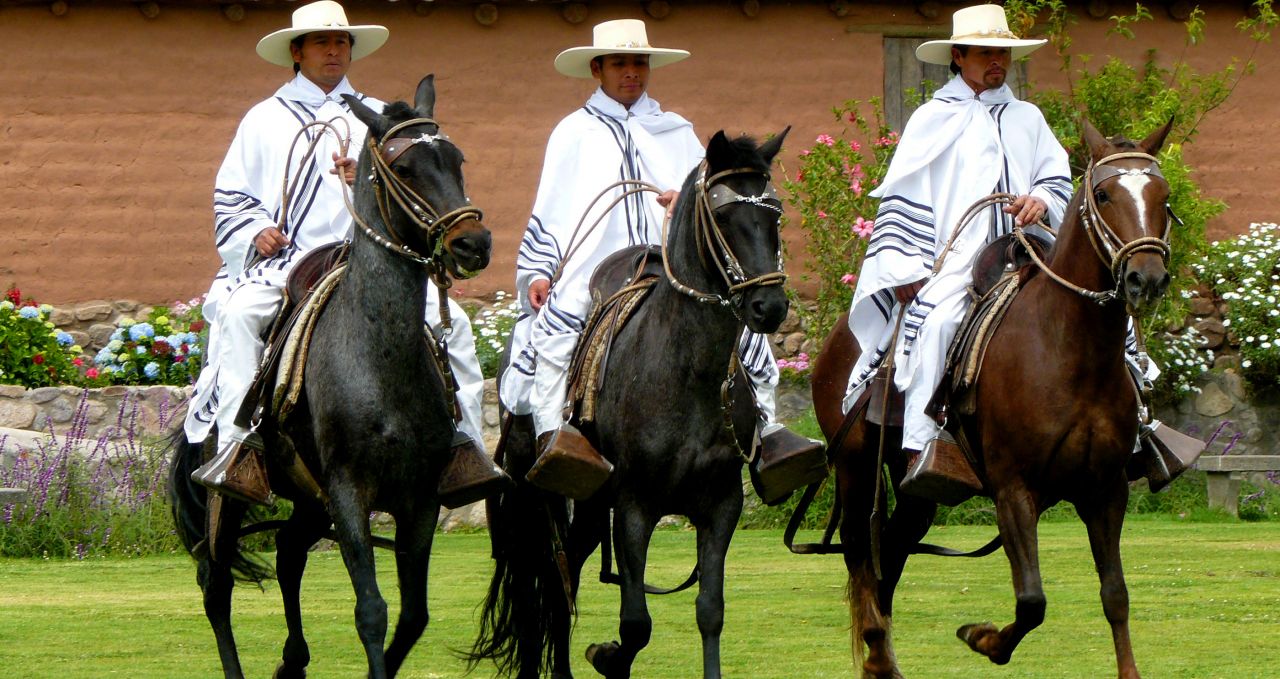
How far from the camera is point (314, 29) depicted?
8.24 m

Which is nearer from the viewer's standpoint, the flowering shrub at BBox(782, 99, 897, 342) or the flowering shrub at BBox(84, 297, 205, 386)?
the flowering shrub at BBox(84, 297, 205, 386)

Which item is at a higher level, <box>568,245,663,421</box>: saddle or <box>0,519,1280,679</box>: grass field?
<box>568,245,663,421</box>: saddle

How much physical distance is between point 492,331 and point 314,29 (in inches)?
288

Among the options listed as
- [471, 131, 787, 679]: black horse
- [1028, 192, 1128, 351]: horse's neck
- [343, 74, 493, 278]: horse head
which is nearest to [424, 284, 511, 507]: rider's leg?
[471, 131, 787, 679]: black horse

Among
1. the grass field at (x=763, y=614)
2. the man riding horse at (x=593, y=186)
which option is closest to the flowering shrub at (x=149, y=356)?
the grass field at (x=763, y=614)

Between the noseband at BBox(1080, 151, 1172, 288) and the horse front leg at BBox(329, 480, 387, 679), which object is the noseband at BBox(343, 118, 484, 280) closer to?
the horse front leg at BBox(329, 480, 387, 679)

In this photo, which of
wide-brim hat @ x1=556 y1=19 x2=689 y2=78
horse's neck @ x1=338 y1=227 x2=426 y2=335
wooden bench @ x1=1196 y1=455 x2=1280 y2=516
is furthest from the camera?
wooden bench @ x1=1196 y1=455 x2=1280 y2=516

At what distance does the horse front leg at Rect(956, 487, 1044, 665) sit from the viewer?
744 centimetres

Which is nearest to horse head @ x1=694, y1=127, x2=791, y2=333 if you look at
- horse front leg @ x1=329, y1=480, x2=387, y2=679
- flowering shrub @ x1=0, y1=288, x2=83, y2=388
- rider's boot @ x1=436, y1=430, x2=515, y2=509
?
rider's boot @ x1=436, y1=430, x2=515, y2=509

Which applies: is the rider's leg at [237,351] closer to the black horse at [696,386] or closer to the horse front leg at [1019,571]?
the black horse at [696,386]

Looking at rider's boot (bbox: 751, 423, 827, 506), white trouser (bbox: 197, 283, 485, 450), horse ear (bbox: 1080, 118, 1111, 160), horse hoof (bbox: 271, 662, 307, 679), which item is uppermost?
horse ear (bbox: 1080, 118, 1111, 160)

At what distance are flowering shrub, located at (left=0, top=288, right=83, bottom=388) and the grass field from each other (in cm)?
232

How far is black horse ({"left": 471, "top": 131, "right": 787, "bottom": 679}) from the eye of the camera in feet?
22.9

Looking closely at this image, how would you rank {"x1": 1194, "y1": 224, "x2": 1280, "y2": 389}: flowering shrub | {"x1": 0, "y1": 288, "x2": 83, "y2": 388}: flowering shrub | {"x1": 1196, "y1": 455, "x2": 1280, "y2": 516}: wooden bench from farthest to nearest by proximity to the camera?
{"x1": 1194, "y1": 224, "x2": 1280, "y2": 389}: flowering shrub → {"x1": 0, "y1": 288, "x2": 83, "y2": 388}: flowering shrub → {"x1": 1196, "y1": 455, "x2": 1280, "y2": 516}: wooden bench
